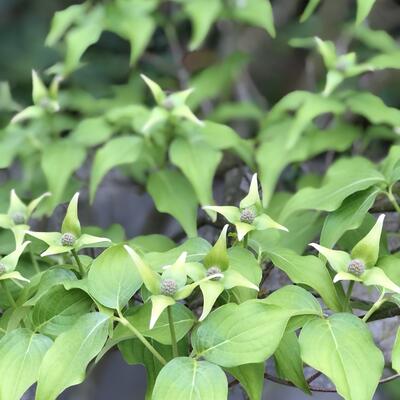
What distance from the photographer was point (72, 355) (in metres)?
0.87

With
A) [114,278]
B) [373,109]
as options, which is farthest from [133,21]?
[114,278]

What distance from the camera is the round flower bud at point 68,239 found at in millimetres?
969

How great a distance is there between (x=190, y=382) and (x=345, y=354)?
17 cm

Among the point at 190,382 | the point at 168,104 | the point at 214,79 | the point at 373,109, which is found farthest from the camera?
the point at 214,79

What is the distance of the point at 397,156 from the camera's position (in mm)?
1139

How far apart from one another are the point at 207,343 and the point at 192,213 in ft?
1.52

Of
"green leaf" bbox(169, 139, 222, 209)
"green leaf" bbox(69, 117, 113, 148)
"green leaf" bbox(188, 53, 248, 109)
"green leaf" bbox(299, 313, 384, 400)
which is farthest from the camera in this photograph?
"green leaf" bbox(188, 53, 248, 109)

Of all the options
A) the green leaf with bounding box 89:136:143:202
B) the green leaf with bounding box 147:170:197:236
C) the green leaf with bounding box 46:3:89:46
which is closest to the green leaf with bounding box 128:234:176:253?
the green leaf with bounding box 147:170:197:236

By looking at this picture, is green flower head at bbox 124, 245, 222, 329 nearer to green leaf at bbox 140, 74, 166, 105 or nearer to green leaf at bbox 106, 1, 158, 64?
green leaf at bbox 140, 74, 166, 105

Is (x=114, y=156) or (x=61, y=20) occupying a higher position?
(x=61, y=20)

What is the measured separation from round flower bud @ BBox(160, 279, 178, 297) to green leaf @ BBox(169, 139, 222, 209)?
1.39ft

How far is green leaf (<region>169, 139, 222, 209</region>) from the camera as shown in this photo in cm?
128

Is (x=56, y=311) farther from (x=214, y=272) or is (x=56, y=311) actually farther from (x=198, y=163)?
(x=198, y=163)

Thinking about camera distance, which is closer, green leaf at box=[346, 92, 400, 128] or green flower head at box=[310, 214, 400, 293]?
green flower head at box=[310, 214, 400, 293]
